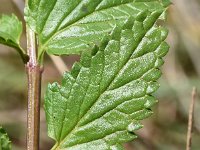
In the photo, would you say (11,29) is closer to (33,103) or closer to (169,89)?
(33,103)

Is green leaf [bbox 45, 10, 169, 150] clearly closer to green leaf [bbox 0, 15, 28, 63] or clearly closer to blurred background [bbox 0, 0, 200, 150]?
green leaf [bbox 0, 15, 28, 63]

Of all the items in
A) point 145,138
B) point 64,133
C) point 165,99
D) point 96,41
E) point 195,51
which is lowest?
point 64,133

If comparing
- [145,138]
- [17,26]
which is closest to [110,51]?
[17,26]

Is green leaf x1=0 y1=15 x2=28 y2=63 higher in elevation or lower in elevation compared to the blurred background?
lower

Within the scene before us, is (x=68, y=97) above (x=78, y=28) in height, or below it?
below

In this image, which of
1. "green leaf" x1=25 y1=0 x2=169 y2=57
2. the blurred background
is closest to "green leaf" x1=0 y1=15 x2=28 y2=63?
"green leaf" x1=25 y1=0 x2=169 y2=57

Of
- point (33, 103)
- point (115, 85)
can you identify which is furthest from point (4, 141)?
point (115, 85)

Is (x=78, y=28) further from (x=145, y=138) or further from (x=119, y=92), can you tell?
(x=145, y=138)
